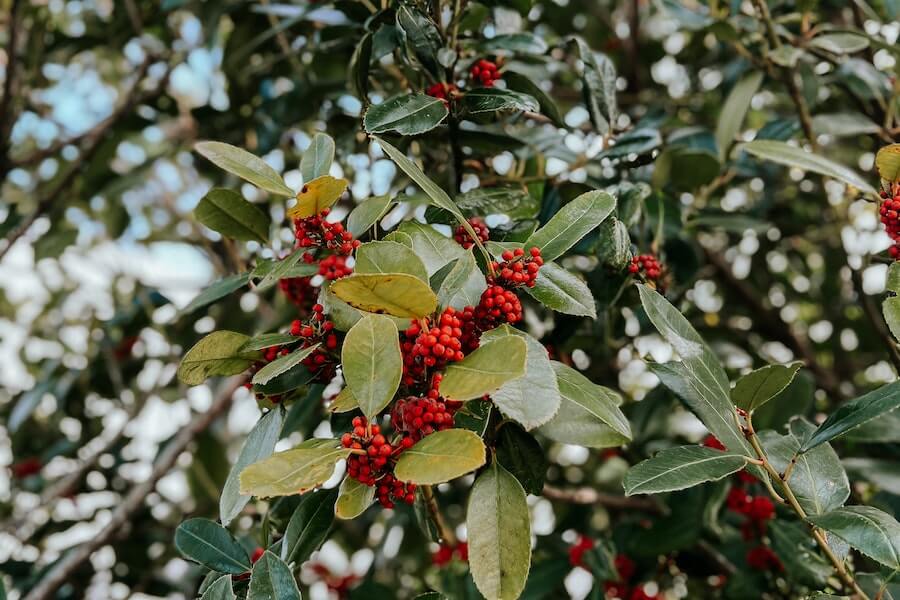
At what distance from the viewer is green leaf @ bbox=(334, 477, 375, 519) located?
2.74ft

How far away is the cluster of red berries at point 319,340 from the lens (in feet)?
3.17

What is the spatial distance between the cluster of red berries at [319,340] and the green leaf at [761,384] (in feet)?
1.69

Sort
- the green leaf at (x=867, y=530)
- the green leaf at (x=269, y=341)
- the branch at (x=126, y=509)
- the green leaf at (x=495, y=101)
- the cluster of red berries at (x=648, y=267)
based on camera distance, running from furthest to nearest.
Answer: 1. the branch at (x=126, y=509)
2. the cluster of red berries at (x=648, y=267)
3. the green leaf at (x=495, y=101)
4. the green leaf at (x=269, y=341)
5. the green leaf at (x=867, y=530)

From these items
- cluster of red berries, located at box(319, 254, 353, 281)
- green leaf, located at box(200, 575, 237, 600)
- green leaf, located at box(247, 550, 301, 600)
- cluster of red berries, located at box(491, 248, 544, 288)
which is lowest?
green leaf, located at box(200, 575, 237, 600)

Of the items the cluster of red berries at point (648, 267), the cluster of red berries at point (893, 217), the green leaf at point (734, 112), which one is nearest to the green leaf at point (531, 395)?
the cluster of red berries at point (648, 267)

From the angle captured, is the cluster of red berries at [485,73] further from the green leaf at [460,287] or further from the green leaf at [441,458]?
the green leaf at [441,458]

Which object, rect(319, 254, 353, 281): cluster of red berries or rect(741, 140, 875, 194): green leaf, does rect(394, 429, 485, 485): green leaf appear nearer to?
rect(319, 254, 353, 281): cluster of red berries

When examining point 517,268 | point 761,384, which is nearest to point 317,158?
point 517,268

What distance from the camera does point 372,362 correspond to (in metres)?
0.84

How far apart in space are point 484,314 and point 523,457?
0.75ft

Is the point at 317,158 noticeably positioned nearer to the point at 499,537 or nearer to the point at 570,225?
the point at 570,225

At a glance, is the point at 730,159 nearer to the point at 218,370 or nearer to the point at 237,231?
the point at 237,231

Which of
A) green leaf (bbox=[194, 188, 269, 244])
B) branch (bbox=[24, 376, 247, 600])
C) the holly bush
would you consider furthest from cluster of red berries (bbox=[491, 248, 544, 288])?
branch (bbox=[24, 376, 247, 600])

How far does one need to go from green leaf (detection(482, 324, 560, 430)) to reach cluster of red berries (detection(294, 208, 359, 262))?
0.25 metres
